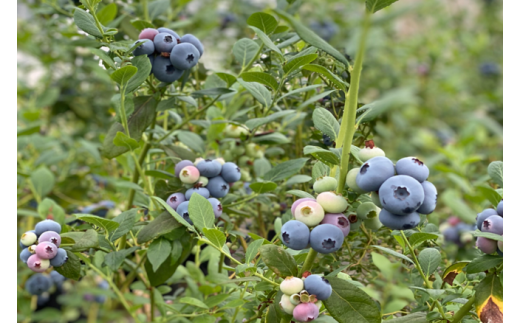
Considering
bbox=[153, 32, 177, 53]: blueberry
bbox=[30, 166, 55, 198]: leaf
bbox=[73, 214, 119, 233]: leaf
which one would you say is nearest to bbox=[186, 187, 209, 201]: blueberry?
bbox=[73, 214, 119, 233]: leaf

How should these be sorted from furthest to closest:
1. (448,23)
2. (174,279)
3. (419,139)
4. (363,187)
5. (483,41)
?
(448,23)
(483,41)
(419,139)
(174,279)
(363,187)

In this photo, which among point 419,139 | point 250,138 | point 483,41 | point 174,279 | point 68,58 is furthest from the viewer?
point 483,41

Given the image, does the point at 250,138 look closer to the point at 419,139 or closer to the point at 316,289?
the point at 316,289

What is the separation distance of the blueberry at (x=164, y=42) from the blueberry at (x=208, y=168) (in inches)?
7.2

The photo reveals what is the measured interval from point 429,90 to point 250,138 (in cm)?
224

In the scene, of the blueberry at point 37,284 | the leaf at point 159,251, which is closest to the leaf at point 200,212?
the leaf at point 159,251

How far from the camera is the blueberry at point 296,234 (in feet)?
1.65

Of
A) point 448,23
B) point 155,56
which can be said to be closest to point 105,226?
point 155,56

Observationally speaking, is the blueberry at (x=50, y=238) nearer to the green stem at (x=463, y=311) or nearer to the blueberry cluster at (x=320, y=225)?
the blueberry cluster at (x=320, y=225)

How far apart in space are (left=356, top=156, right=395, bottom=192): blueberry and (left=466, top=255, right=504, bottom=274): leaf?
161 mm

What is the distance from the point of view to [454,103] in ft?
9.41

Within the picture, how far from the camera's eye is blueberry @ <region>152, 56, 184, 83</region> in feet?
2.32

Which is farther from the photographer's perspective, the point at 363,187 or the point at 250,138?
the point at 250,138

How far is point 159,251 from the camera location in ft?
2.30
